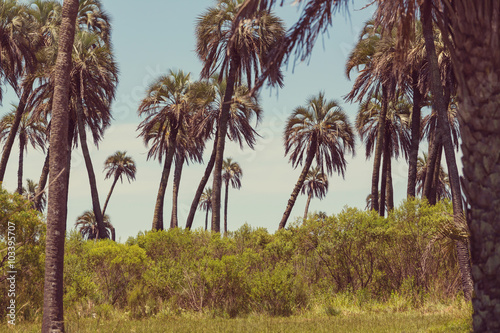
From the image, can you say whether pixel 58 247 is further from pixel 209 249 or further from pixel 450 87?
pixel 450 87

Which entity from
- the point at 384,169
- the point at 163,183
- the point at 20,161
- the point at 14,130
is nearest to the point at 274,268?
the point at 163,183

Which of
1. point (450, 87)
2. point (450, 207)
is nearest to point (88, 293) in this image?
point (450, 207)

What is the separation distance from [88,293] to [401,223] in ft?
32.5

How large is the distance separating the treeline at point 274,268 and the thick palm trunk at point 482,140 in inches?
365

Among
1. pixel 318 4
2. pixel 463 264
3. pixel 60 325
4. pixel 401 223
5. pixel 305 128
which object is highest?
pixel 305 128

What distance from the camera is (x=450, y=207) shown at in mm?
17031

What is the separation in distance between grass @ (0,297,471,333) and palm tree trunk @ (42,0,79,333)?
2.40 feet

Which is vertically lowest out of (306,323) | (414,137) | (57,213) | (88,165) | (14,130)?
(306,323)

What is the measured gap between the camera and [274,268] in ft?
54.7

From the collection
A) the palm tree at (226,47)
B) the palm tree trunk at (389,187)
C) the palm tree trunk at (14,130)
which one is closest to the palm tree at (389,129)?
the palm tree trunk at (389,187)

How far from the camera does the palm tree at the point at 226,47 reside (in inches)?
918

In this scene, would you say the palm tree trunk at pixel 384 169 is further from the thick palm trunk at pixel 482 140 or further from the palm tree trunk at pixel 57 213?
the thick palm trunk at pixel 482 140

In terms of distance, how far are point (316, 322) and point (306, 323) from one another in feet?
0.95

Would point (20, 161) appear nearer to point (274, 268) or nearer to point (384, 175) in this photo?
point (384, 175)
